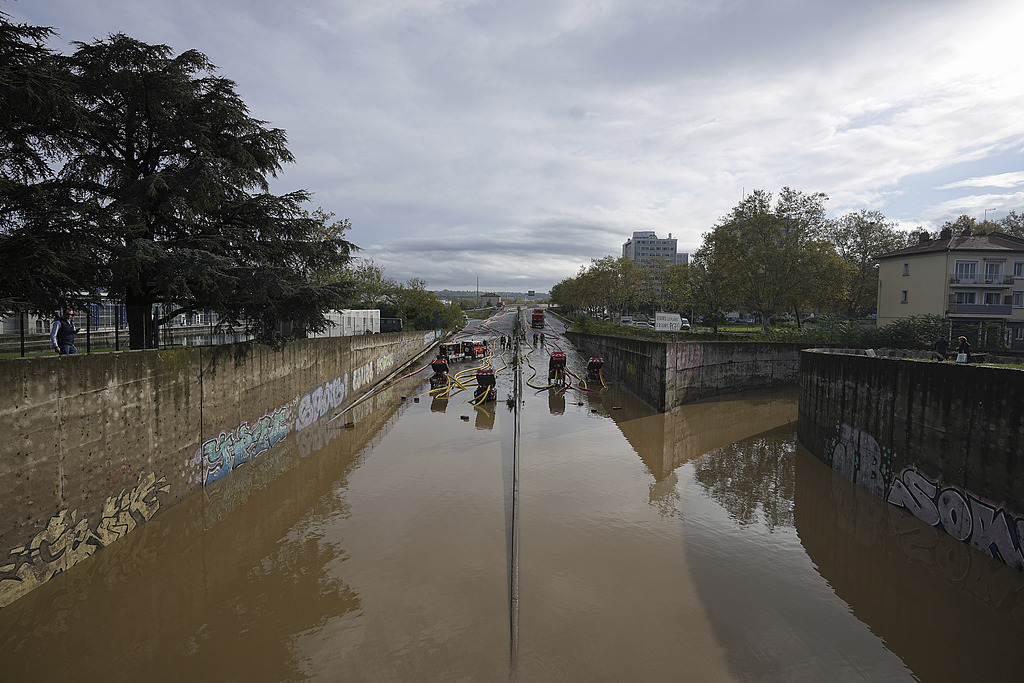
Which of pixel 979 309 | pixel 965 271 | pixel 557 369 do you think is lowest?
pixel 557 369

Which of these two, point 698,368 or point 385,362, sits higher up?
point 698,368

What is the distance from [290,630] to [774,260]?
42522mm

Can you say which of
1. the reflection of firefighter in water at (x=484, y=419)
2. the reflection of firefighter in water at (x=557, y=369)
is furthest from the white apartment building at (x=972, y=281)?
the reflection of firefighter in water at (x=484, y=419)

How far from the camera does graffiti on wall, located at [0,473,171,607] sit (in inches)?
320

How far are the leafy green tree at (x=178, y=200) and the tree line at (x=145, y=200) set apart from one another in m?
0.04

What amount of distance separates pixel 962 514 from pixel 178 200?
778 inches

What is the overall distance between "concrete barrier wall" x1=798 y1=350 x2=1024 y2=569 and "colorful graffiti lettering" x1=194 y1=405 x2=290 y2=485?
1793cm

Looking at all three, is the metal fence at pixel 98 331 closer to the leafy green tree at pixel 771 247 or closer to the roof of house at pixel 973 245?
the leafy green tree at pixel 771 247

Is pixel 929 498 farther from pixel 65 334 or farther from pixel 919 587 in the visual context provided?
pixel 65 334

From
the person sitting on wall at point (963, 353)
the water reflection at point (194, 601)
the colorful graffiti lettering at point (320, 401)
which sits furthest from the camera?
the colorful graffiti lettering at point (320, 401)

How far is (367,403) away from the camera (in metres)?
27.7

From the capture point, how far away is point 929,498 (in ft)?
38.8

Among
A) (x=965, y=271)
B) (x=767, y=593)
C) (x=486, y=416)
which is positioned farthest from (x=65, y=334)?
(x=965, y=271)

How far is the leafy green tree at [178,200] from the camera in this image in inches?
489
